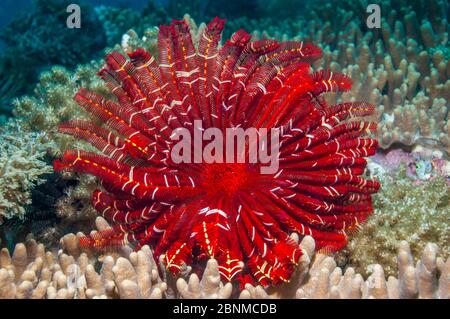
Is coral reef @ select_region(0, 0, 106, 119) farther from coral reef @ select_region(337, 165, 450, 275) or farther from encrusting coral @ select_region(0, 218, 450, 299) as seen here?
coral reef @ select_region(337, 165, 450, 275)

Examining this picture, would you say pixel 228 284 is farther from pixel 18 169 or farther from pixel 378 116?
pixel 378 116

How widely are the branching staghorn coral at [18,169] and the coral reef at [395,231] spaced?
2707 mm

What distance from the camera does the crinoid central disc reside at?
3.38 metres

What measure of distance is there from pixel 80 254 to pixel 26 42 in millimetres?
8096

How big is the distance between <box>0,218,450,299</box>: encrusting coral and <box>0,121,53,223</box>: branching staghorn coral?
57 centimetres

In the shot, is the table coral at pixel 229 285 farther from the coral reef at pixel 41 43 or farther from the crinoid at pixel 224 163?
the coral reef at pixel 41 43

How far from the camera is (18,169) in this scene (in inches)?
142

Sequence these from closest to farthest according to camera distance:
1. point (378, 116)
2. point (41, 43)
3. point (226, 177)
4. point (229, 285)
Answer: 1. point (229, 285)
2. point (226, 177)
3. point (378, 116)
4. point (41, 43)

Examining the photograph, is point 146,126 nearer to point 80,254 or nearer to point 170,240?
point 170,240

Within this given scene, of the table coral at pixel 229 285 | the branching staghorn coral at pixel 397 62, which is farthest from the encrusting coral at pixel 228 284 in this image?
the branching staghorn coral at pixel 397 62

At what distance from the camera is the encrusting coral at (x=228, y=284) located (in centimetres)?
294

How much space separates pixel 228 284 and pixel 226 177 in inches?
32.7

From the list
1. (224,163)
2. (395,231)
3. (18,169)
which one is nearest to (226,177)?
(224,163)
